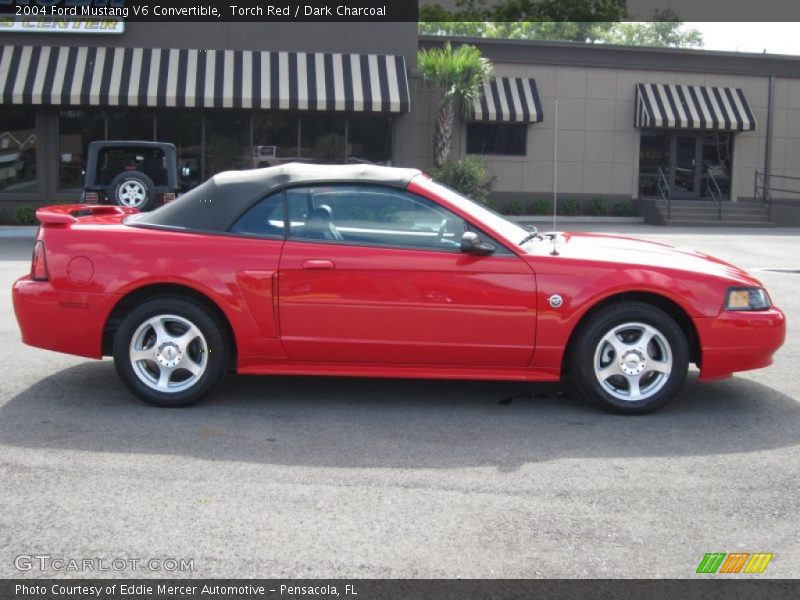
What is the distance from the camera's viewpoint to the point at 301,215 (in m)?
5.96

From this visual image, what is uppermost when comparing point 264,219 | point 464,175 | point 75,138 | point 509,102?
point 509,102

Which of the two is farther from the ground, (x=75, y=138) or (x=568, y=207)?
(x=75, y=138)

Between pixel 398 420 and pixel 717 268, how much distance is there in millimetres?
2340

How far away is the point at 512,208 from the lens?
1043 inches

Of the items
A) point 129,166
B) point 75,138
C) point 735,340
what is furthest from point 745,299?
point 75,138

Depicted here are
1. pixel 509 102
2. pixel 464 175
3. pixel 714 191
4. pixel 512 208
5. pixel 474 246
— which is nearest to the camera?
pixel 474 246

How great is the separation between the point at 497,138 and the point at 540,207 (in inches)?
93.0

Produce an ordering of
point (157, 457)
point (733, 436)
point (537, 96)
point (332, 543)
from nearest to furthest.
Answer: point (332, 543) → point (157, 457) → point (733, 436) → point (537, 96)

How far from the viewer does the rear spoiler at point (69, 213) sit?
19.8ft

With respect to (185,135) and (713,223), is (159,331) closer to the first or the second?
(185,135)

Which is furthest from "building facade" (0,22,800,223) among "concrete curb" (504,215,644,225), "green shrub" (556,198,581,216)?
"concrete curb" (504,215,644,225)
